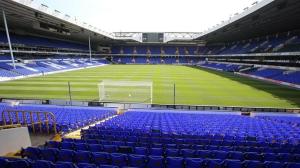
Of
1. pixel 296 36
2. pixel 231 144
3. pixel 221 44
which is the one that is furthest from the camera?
A: pixel 221 44

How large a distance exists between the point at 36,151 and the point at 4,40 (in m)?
49.0

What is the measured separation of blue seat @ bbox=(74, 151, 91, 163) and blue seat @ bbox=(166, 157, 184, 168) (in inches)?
75.6

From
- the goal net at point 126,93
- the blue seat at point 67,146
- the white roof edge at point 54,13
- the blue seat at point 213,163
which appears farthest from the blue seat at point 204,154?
the white roof edge at point 54,13

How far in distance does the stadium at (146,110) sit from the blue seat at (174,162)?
18 millimetres

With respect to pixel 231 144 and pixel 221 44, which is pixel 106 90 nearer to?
pixel 231 144

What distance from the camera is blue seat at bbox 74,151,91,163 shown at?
5125 mm

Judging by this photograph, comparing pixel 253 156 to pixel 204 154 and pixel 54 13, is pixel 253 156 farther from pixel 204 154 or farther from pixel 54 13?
pixel 54 13

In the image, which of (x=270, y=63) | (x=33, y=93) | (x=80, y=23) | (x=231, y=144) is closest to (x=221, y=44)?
(x=270, y=63)

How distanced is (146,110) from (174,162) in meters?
13.9

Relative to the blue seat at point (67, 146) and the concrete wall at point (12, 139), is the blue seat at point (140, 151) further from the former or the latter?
the concrete wall at point (12, 139)

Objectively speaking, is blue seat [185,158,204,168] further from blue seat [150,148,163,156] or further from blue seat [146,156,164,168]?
blue seat [150,148,163,156]

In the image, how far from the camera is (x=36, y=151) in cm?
533

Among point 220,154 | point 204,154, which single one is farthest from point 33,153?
point 220,154

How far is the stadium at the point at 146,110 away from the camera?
209 inches
